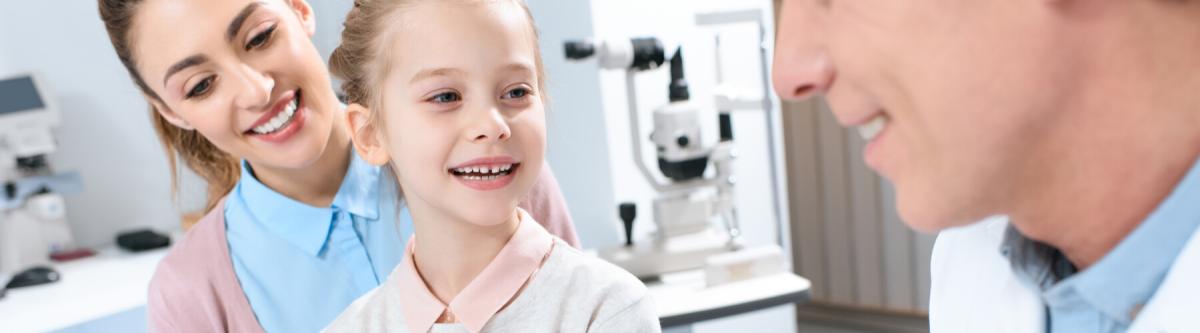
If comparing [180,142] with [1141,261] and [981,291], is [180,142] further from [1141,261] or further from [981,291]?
[1141,261]

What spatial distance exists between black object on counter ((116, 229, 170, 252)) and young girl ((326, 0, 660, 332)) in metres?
1.61

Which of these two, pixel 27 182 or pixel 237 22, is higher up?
pixel 237 22

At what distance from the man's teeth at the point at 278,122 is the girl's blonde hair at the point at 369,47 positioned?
0.68ft

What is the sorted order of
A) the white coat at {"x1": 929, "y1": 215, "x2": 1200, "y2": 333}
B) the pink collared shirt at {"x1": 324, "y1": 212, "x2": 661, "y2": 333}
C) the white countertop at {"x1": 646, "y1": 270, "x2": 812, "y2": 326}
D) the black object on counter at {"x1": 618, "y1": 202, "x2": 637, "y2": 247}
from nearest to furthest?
the white coat at {"x1": 929, "y1": 215, "x2": 1200, "y2": 333}
the pink collared shirt at {"x1": 324, "y1": 212, "x2": 661, "y2": 333}
the white countertop at {"x1": 646, "y1": 270, "x2": 812, "y2": 326}
the black object on counter at {"x1": 618, "y1": 202, "x2": 637, "y2": 247}

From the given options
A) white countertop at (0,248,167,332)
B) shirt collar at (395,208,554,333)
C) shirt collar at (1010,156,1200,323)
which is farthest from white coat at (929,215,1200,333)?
white countertop at (0,248,167,332)

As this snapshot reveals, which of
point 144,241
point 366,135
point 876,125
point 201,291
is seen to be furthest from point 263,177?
point 144,241

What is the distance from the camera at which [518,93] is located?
1.09m

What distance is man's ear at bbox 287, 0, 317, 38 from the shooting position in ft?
4.87

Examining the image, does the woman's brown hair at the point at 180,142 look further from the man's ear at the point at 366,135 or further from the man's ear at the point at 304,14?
the man's ear at the point at 366,135

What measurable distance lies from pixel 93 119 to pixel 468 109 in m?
1.98

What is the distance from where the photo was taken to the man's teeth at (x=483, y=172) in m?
1.08

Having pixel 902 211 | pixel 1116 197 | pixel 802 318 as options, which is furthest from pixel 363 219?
pixel 802 318

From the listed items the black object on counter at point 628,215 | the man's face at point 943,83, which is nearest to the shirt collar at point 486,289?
the man's face at point 943,83

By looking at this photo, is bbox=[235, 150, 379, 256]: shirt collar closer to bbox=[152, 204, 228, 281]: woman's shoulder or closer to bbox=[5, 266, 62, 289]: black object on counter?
bbox=[152, 204, 228, 281]: woman's shoulder
